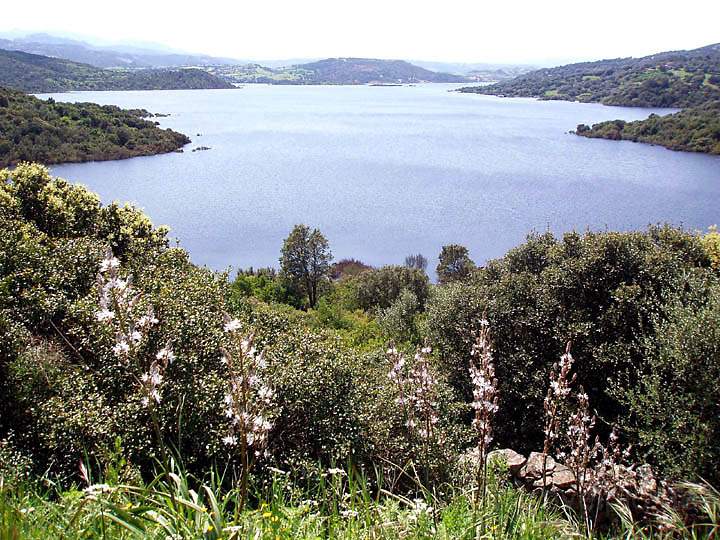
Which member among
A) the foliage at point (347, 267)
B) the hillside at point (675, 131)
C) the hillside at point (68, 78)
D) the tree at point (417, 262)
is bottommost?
the foliage at point (347, 267)

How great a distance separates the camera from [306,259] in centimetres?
3441

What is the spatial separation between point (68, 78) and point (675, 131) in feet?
531

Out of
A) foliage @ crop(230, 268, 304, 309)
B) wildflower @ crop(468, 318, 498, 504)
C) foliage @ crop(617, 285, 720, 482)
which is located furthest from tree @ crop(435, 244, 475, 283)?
wildflower @ crop(468, 318, 498, 504)

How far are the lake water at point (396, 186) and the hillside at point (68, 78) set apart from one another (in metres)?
55.5

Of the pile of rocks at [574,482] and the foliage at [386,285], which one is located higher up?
the pile of rocks at [574,482]

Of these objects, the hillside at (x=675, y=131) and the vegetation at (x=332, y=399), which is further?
the hillside at (x=675, y=131)

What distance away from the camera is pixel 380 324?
76.9 ft

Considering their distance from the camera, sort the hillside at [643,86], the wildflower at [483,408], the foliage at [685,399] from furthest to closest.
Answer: the hillside at [643,86], the foliage at [685,399], the wildflower at [483,408]

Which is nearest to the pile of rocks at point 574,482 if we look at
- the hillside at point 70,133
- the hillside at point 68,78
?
the hillside at point 70,133

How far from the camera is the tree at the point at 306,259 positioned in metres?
34.1

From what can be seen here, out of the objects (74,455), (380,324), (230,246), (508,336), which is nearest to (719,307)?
(508,336)

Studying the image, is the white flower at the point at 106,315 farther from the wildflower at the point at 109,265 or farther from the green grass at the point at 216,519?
the green grass at the point at 216,519

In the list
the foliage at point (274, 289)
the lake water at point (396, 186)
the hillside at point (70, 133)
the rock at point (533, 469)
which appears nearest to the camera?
the rock at point (533, 469)

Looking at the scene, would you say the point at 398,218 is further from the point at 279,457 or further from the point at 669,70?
the point at 669,70
